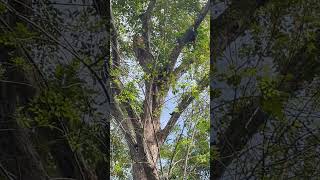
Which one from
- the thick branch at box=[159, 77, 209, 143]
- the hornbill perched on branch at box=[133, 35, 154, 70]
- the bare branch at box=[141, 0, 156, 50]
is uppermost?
the bare branch at box=[141, 0, 156, 50]

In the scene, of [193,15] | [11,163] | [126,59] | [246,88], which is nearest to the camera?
[11,163]

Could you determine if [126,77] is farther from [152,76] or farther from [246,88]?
[246,88]

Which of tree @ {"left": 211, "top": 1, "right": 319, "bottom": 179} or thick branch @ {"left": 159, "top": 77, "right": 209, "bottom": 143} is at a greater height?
tree @ {"left": 211, "top": 1, "right": 319, "bottom": 179}

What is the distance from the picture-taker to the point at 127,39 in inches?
146

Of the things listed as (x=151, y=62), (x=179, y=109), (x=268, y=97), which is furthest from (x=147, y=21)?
(x=268, y=97)

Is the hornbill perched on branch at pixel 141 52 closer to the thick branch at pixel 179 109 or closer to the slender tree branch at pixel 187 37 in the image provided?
the slender tree branch at pixel 187 37

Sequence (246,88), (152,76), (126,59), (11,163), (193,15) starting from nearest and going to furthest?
(11,163)
(246,88)
(152,76)
(126,59)
(193,15)

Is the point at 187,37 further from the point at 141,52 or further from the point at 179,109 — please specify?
the point at 179,109

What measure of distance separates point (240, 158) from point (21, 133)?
639mm

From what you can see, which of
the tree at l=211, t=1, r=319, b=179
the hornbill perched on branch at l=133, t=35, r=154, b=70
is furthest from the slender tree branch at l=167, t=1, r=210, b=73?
the tree at l=211, t=1, r=319, b=179

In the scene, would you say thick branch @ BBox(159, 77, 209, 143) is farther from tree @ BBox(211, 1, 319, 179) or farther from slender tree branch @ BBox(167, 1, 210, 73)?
tree @ BBox(211, 1, 319, 179)

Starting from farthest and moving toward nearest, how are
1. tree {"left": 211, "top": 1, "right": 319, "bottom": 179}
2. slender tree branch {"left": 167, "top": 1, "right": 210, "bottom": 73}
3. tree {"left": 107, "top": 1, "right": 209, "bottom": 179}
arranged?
slender tree branch {"left": 167, "top": 1, "right": 210, "bottom": 73}, tree {"left": 107, "top": 1, "right": 209, "bottom": 179}, tree {"left": 211, "top": 1, "right": 319, "bottom": 179}

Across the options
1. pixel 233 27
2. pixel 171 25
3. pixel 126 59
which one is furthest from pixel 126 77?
pixel 233 27

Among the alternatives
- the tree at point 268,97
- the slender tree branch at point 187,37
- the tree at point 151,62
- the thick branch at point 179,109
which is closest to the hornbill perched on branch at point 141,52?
the tree at point 151,62
